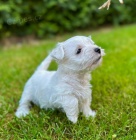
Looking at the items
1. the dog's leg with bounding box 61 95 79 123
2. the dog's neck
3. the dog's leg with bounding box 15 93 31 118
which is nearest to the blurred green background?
the dog's leg with bounding box 15 93 31 118

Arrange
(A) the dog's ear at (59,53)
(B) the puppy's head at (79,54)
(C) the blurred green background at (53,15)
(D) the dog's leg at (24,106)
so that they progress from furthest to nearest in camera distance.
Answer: (C) the blurred green background at (53,15) < (D) the dog's leg at (24,106) < (A) the dog's ear at (59,53) < (B) the puppy's head at (79,54)

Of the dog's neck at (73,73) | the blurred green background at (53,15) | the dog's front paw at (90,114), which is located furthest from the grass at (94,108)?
the blurred green background at (53,15)

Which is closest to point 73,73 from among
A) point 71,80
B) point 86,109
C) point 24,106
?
point 71,80

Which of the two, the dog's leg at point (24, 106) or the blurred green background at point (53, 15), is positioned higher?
the dog's leg at point (24, 106)

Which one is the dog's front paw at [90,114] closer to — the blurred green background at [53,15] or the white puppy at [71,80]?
the white puppy at [71,80]

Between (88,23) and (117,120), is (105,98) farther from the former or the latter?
(88,23)

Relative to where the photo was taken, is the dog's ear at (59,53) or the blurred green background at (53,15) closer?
the dog's ear at (59,53)

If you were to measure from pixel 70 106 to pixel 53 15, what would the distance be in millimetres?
4039

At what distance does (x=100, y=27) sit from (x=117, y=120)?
472cm

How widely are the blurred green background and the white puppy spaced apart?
3186 millimetres

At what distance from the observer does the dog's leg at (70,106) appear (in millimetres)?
3057

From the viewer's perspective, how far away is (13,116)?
11.2 feet

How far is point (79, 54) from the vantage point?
291cm

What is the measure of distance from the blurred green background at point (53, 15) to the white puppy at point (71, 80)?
3186 mm
